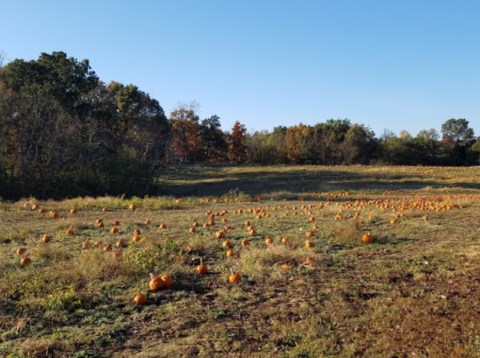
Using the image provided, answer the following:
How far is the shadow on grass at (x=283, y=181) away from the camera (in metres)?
33.1

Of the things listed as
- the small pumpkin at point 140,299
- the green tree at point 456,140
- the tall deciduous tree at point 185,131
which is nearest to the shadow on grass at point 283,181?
the tall deciduous tree at point 185,131

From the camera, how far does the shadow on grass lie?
3315 centimetres

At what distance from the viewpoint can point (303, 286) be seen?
18.7 feet

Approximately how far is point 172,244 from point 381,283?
365 centimetres

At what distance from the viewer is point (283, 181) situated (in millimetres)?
40688


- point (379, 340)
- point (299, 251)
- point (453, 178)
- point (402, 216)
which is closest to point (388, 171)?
point (453, 178)

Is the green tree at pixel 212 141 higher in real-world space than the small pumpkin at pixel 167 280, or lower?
higher

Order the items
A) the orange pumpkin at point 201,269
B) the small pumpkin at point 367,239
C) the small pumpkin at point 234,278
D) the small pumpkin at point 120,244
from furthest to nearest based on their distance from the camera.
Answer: the small pumpkin at point 120,244 < the small pumpkin at point 367,239 < the orange pumpkin at point 201,269 < the small pumpkin at point 234,278

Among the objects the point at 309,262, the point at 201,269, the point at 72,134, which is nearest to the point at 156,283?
the point at 201,269

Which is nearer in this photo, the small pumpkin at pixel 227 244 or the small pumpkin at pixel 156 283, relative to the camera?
the small pumpkin at pixel 156 283

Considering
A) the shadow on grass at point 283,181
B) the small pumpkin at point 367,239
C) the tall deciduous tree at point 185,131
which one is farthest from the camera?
the tall deciduous tree at point 185,131

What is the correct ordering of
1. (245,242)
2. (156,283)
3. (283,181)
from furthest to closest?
(283,181), (245,242), (156,283)

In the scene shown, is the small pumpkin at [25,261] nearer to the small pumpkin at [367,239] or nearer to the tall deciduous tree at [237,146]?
the small pumpkin at [367,239]

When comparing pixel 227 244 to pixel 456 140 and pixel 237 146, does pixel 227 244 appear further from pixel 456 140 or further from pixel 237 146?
pixel 456 140
